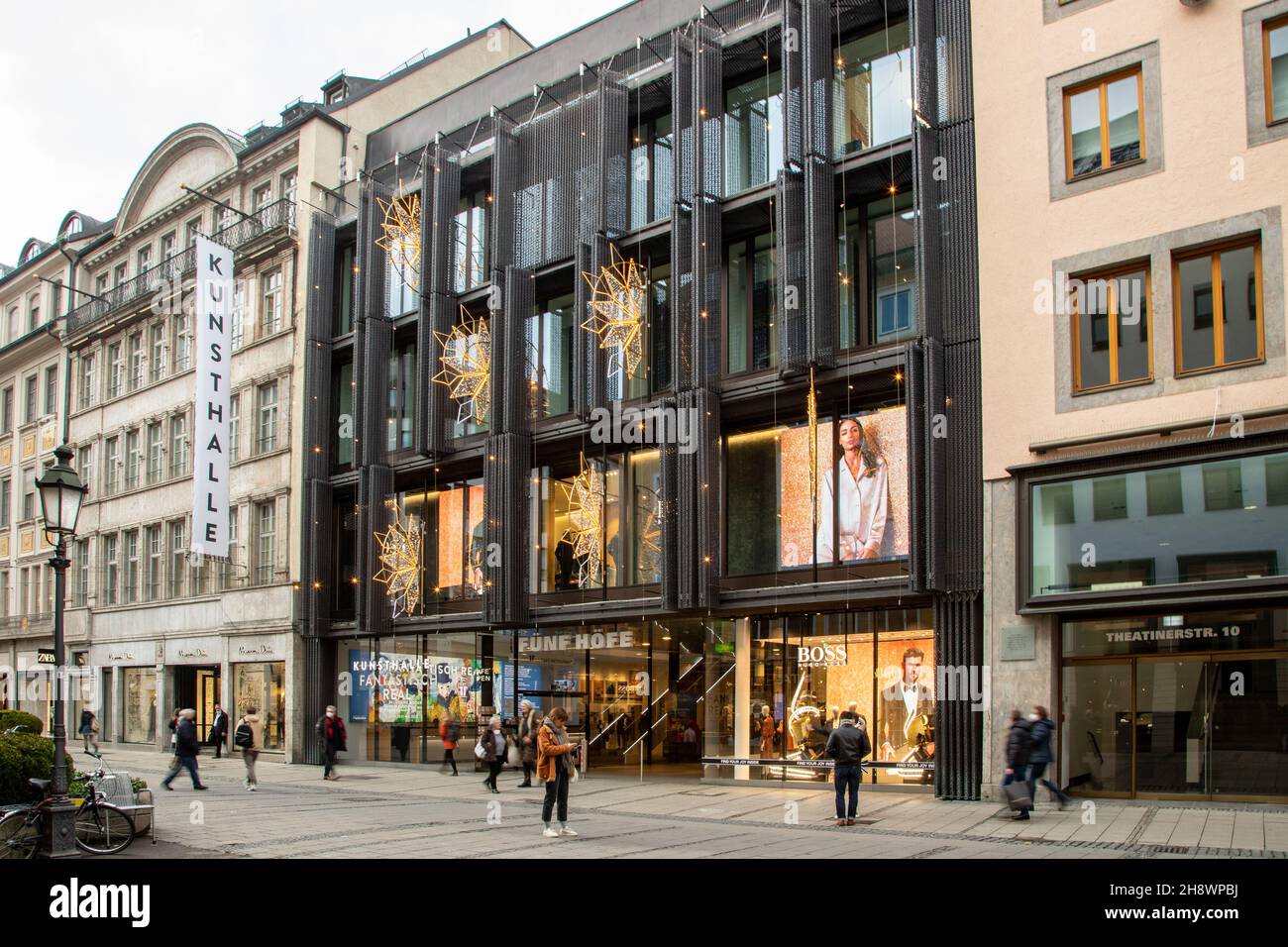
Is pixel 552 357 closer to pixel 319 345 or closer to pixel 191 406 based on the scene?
pixel 319 345

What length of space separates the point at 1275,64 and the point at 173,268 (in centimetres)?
3677

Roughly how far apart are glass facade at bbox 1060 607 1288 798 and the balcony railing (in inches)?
1100

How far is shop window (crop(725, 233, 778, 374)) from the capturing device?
25750 millimetres

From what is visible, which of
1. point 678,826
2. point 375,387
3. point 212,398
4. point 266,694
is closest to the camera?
point 678,826

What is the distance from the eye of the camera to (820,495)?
24.5 m

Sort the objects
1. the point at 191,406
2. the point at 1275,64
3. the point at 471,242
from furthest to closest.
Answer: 1. the point at 191,406
2. the point at 471,242
3. the point at 1275,64

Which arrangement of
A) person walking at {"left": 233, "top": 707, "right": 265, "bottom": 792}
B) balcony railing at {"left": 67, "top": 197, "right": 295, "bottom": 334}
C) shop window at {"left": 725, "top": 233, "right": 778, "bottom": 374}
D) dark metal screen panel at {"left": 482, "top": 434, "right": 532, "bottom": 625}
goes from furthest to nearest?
balcony railing at {"left": 67, "top": 197, "right": 295, "bottom": 334}, dark metal screen panel at {"left": 482, "top": 434, "right": 532, "bottom": 625}, shop window at {"left": 725, "top": 233, "right": 778, "bottom": 374}, person walking at {"left": 233, "top": 707, "right": 265, "bottom": 792}

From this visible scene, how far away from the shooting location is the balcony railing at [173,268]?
39.7 m

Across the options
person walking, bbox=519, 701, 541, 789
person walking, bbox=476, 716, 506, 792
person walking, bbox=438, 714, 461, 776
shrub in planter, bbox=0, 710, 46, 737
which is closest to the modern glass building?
person walking, bbox=438, 714, 461, 776

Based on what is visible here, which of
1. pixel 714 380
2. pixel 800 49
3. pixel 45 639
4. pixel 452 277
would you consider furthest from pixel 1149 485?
pixel 45 639

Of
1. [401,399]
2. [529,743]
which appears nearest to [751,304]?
[529,743]

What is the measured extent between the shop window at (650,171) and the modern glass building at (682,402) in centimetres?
7

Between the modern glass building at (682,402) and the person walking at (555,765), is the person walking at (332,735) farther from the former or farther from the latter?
the person walking at (555,765)

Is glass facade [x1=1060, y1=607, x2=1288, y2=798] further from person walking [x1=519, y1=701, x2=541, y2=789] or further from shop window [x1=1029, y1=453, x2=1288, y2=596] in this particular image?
person walking [x1=519, y1=701, x2=541, y2=789]
